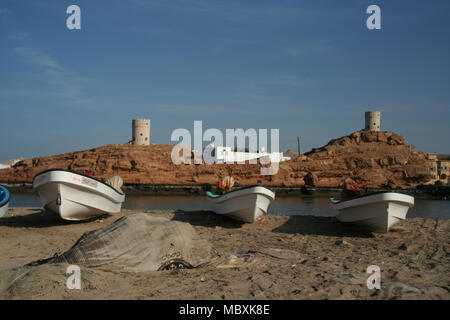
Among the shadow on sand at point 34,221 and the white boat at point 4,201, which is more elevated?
the white boat at point 4,201

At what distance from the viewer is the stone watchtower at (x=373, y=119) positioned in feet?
187

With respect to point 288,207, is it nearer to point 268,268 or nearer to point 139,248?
point 268,268

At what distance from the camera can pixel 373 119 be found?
57.2 m

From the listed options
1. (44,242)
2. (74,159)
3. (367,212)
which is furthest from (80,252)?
(74,159)

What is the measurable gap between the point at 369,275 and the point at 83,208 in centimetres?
791

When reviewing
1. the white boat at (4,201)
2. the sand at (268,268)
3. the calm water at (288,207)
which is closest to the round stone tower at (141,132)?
the calm water at (288,207)

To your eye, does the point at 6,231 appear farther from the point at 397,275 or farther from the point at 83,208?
the point at 397,275

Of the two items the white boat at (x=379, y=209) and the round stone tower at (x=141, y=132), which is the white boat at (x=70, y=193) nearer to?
the white boat at (x=379, y=209)

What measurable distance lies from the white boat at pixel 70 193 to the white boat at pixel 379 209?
6.90 m

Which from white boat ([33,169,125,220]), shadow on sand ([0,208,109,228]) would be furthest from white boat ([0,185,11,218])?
white boat ([33,169,125,220])

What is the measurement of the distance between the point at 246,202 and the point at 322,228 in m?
2.18

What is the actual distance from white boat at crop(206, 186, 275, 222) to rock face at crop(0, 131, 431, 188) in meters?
33.3

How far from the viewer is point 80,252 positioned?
18.1ft

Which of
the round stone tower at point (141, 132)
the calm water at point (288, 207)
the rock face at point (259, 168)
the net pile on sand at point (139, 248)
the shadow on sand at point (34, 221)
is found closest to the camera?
the net pile on sand at point (139, 248)
